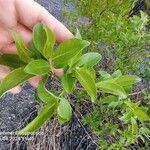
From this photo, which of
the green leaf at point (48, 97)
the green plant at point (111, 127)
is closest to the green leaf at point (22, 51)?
the green leaf at point (48, 97)

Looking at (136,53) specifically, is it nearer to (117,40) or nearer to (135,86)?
(117,40)

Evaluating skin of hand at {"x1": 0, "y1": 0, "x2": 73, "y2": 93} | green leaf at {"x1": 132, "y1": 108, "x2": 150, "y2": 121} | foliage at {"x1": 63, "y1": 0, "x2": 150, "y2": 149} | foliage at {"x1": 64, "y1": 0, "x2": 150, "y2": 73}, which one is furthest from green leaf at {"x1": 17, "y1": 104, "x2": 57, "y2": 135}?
foliage at {"x1": 64, "y1": 0, "x2": 150, "y2": 73}

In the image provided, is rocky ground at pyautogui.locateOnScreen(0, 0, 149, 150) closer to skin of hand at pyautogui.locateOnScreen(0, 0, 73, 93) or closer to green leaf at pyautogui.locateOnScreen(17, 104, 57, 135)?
skin of hand at pyautogui.locateOnScreen(0, 0, 73, 93)

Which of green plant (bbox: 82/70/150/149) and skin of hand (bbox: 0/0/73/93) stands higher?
skin of hand (bbox: 0/0/73/93)

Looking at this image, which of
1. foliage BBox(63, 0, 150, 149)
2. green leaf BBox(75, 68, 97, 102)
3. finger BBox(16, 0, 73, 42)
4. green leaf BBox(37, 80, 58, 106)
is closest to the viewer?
green leaf BBox(75, 68, 97, 102)

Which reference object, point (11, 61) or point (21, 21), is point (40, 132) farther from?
point (11, 61)

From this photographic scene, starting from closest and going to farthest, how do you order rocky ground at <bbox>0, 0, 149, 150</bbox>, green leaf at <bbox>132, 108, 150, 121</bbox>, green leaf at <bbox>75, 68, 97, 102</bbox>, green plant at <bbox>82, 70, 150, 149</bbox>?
1. green leaf at <bbox>75, 68, 97, 102</bbox>
2. green leaf at <bbox>132, 108, 150, 121</bbox>
3. green plant at <bbox>82, 70, 150, 149</bbox>
4. rocky ground at <bbox>0, 0, 149, 150</bbox>
